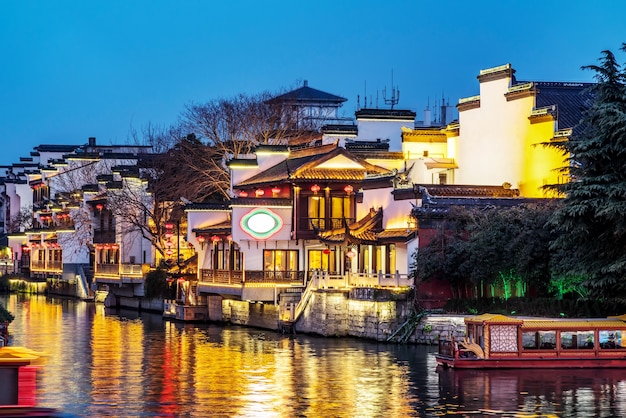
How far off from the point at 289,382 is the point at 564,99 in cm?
2849

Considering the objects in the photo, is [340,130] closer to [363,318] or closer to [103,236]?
[103,236]

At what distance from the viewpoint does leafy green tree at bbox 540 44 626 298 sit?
4169 centimetres

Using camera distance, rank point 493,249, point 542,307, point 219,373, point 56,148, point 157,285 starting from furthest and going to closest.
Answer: point 56,148
point 157,285
point 493,249
point 542,307
point 219,373

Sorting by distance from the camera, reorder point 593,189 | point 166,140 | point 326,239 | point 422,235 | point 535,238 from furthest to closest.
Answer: point 166,140 → point 326,239 → point 422,235 → point 535,238 → point 593,189

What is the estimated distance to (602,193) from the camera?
42031 millimetres

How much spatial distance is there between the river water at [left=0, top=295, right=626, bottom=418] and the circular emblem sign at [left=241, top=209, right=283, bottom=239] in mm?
8229

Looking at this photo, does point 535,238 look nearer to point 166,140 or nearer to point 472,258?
point 472,258

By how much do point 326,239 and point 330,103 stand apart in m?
54.3

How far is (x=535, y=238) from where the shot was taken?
48156mm

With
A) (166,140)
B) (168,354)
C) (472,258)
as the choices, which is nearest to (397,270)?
(472,258)

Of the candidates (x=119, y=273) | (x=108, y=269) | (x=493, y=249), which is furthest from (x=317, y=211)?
(x=108, y=269)

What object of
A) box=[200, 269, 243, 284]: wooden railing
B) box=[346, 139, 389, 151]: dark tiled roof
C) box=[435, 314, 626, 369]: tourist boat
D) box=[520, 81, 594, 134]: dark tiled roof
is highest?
box=[520, 81, 594, 134]: dark tiled roof

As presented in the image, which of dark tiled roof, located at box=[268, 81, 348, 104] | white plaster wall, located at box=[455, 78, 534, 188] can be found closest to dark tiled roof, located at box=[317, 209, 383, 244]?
white plaster wall, located at box=[455, 78, 534, 188]

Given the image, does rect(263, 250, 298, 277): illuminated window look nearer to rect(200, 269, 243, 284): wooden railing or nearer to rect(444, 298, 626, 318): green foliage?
rect(200, 269, 243, 284): wooden railing
